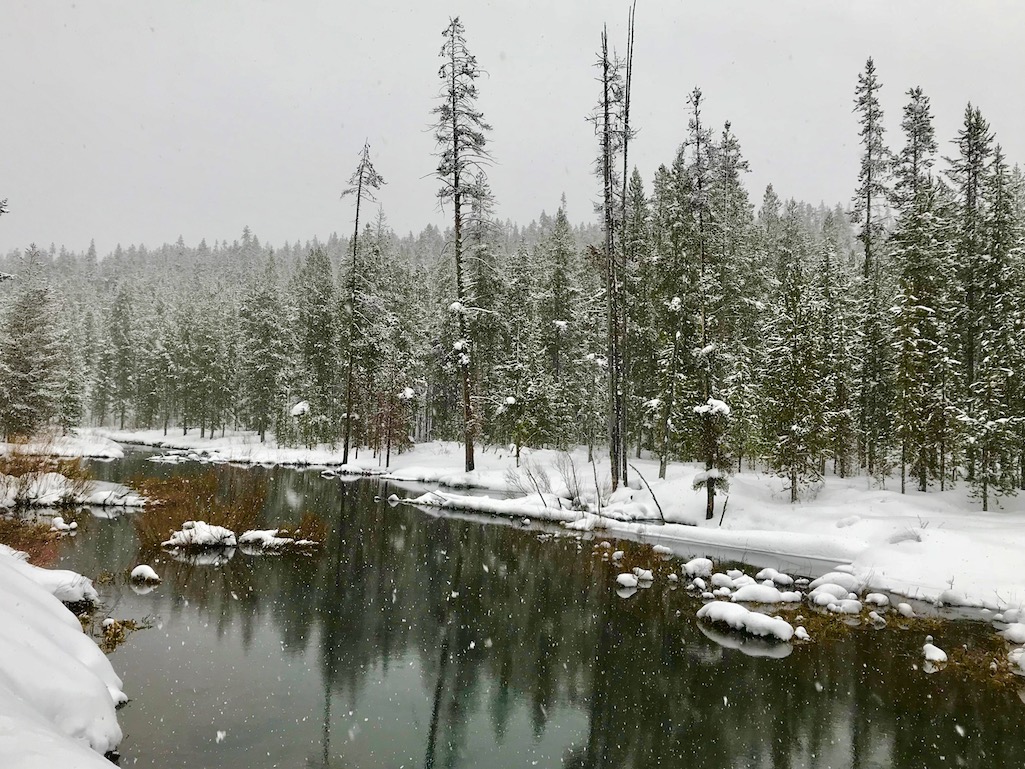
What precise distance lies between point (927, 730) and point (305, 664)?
369 inches

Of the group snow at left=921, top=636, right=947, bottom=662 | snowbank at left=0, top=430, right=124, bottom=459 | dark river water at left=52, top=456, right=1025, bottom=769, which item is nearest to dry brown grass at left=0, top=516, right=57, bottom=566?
dark river water at left=52, top=456, right=1025, bottom=769

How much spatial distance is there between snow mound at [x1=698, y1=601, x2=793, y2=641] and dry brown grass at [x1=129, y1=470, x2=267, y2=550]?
1334 cm

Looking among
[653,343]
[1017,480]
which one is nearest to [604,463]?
[653,343]

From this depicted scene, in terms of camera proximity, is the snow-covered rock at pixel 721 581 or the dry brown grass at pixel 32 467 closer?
the snow-covered rock at pixel 721 581

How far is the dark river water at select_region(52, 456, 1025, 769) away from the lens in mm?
7512

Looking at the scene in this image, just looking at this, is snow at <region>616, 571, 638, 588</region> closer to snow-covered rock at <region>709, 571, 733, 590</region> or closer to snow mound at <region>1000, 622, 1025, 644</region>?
snow-covered rock at <region>709, 571, 733, 590</region>

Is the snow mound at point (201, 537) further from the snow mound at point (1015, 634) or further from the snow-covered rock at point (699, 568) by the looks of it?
the snow mound at point (1015, 634)

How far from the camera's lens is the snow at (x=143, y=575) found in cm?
1295

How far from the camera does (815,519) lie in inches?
818

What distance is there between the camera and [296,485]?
29.0m

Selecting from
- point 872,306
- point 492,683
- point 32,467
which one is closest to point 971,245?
point 872,306

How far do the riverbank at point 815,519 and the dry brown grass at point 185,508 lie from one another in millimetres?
7928

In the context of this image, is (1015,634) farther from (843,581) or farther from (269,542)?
(269,542)

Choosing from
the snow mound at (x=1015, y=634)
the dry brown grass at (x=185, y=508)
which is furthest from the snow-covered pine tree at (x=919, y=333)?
the dry brown grass at (x=185, y=508)
